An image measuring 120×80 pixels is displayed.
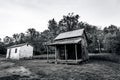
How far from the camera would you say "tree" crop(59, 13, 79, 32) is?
4938 centimetres

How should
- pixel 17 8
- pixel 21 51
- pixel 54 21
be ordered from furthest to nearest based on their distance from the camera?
pixel 54 21
pixel 21 51
pixel 17 8

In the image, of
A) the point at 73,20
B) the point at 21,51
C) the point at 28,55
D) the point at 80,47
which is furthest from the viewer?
the point at 73,20

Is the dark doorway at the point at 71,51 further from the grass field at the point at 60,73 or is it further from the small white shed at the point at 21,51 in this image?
the small white shed at the point at 21,51

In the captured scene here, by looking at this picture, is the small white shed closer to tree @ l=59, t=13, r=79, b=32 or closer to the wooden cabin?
the wooden cabin

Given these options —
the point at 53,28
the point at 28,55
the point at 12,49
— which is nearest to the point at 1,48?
the point at 12,49

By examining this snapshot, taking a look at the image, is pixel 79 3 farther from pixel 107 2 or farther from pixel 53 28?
pixel 53 28

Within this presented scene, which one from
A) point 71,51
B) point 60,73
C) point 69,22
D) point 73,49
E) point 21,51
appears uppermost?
point 69,22

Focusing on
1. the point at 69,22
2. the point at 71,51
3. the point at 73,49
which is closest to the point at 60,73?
the point at 73,49

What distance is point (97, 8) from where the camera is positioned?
1426 centimetres

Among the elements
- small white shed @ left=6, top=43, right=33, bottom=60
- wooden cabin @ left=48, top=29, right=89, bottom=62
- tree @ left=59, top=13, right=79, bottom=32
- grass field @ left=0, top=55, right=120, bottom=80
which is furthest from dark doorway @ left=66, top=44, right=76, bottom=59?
tree @ left=59, top=13, right=79, bottom=32

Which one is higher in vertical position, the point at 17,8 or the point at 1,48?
the point at 17,8

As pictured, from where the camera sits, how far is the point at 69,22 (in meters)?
49.8

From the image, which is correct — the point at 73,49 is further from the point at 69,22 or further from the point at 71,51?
the point at 69,22

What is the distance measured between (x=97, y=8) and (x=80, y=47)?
25.0 ft
